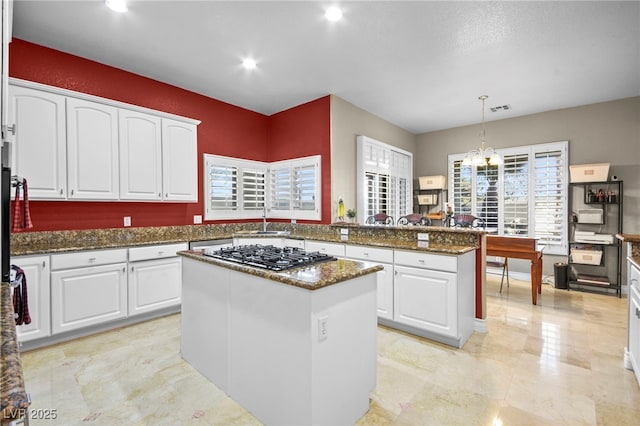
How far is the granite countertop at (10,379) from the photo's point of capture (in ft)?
1.74

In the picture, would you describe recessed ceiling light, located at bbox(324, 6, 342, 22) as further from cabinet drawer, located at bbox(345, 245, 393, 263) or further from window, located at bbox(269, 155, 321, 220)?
cabinet drawer, located at bbox(345, 245, 393, 263)

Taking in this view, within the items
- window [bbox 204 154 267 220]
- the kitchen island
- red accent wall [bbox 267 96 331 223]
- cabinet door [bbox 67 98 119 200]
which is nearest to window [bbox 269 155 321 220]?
red accent wall [bbox 267 96 331 223]

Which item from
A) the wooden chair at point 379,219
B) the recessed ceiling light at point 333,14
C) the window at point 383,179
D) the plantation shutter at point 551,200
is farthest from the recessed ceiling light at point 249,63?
the plantation shutter at point 551,200

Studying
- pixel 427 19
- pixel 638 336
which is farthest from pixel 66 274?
pixel 638 336

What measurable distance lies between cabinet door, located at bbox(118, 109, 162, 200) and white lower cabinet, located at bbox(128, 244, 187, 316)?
0.68 meters

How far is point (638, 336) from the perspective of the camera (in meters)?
2.21

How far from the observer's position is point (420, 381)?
236cm

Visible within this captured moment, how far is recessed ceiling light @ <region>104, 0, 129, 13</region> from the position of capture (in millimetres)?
2510

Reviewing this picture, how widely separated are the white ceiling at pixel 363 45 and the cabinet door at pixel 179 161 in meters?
0.66

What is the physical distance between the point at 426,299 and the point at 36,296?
365 centimetres

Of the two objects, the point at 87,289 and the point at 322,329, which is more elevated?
the point at 322,329

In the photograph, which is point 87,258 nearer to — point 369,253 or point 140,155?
point 140,155

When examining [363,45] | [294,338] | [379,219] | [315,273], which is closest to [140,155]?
[363,45]

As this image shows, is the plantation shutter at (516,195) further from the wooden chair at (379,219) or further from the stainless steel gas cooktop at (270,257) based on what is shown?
the stainless steel gas cooktop at (270,257)
